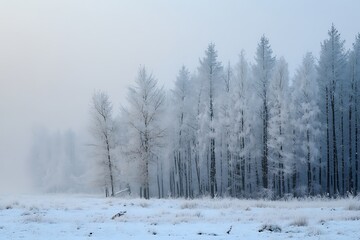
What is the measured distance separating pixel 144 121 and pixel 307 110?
13.4 metres

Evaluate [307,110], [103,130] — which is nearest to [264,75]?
[307,110]

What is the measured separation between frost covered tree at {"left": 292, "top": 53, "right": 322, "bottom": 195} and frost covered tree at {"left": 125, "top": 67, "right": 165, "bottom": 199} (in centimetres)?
1141

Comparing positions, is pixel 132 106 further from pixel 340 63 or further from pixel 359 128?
pixel 359 128

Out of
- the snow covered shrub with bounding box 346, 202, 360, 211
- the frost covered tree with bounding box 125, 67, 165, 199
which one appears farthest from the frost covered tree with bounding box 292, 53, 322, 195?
the snow covered shrub with bounding box 346, 202, 360, 211

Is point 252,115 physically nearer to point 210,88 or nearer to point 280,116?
point 280,116

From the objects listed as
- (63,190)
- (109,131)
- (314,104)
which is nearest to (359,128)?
(314,104)

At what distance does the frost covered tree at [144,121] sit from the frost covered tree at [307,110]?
37.4 feet

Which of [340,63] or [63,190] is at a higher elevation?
[340,63]

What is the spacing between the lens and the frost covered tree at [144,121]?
99.0 feet

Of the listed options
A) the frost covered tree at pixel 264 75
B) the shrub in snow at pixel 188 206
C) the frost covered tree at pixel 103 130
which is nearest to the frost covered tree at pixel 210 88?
the frost covered tree at pixel 264 75

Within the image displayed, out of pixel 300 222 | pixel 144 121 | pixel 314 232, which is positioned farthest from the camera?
pixel 144 121

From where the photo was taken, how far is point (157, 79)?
30.7 meters

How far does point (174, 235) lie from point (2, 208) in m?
10.3

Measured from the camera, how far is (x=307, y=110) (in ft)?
105
